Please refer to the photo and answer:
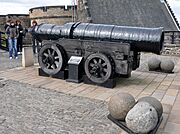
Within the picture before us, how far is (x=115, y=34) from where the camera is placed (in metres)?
5.70

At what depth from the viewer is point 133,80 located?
6.44 metres

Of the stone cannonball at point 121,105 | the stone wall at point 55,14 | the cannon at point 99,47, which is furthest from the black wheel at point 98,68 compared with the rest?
the stone wall at point 55,14

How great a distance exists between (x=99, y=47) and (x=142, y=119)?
293cm

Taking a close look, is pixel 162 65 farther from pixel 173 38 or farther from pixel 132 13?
pixel 132 13

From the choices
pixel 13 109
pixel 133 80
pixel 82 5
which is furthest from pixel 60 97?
pixel 82 5

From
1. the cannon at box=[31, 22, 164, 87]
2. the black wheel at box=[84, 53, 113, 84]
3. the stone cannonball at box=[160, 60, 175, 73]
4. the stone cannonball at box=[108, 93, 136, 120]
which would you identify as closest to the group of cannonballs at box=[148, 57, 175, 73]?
the stone cannonball at box=[160, 60, 175, 73]

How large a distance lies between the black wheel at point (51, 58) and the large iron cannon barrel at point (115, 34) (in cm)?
36

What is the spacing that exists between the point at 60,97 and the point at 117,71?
148 cm

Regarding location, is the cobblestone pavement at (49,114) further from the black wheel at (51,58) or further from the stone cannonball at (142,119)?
the black wheel at (51,58)

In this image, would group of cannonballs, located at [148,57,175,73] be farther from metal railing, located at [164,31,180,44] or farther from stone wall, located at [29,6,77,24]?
stone wall, located at [29,6,77,24]

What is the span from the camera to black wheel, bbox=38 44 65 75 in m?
6.16

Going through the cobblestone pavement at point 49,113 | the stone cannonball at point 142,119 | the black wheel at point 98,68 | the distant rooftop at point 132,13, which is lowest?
the cobblestone pavement at point 49,113

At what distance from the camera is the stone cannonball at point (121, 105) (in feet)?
11.2

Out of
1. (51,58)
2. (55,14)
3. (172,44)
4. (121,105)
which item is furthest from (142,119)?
(55,14)
